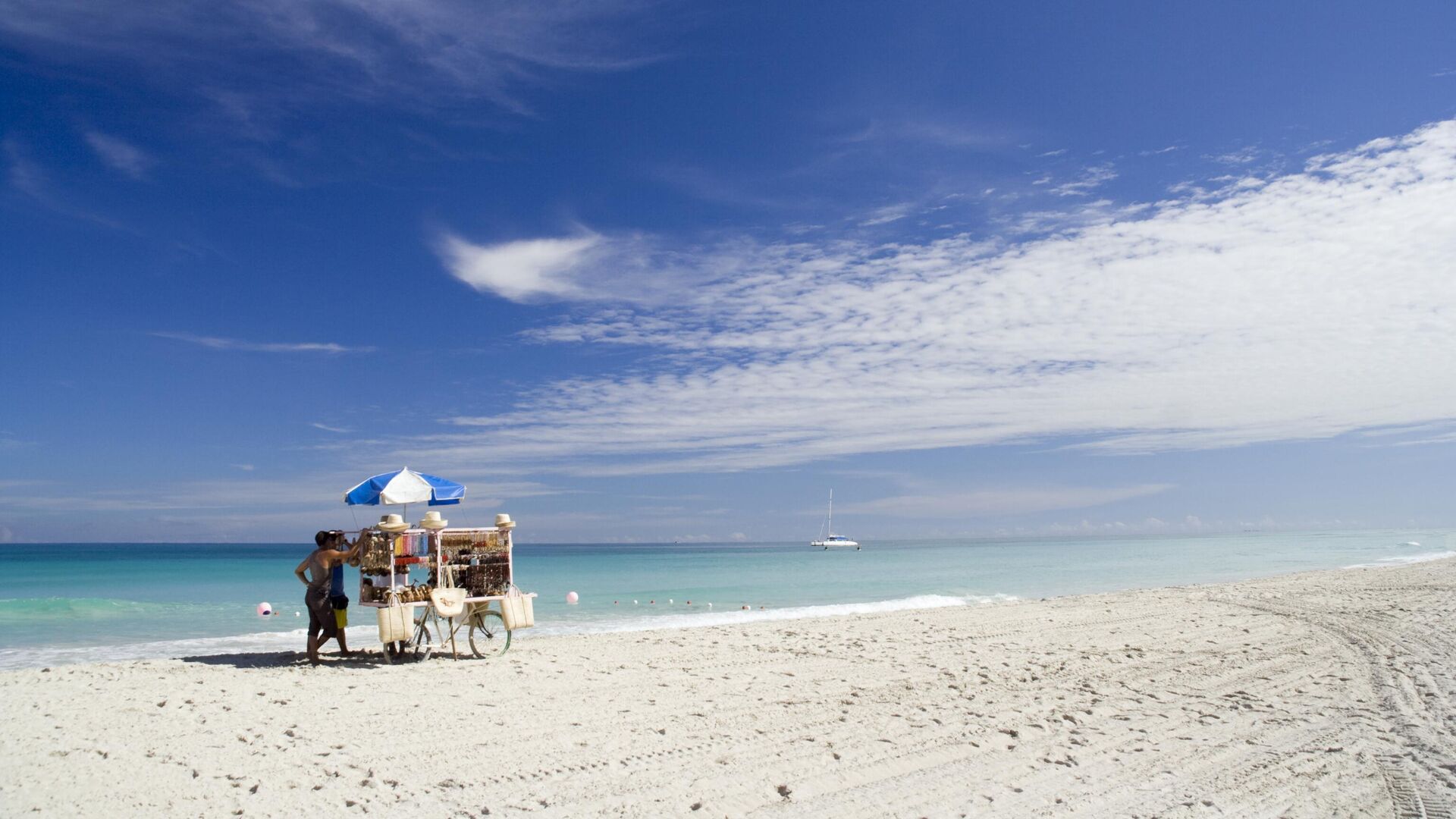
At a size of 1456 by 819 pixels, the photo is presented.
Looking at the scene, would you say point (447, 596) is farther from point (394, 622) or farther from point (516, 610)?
point (516, 610)

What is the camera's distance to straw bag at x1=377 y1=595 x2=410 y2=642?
31.7 feet

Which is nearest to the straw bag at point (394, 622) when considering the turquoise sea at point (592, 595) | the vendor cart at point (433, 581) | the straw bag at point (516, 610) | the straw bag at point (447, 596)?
the vendor cart at point (433, 581)

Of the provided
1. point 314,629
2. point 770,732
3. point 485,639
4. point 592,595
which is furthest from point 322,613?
point 592,595

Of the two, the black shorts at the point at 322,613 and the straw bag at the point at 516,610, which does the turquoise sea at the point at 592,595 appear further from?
the straw bag at the point at 516,610

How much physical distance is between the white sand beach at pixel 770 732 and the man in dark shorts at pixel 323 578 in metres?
0.45

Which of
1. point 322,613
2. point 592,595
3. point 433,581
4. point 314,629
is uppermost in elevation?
point 433,581

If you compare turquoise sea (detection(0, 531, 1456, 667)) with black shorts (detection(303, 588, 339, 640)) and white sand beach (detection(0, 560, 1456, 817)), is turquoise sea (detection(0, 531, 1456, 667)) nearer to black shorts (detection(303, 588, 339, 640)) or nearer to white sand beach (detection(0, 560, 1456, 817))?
black shorts (detection(303, 588, 339, 640))

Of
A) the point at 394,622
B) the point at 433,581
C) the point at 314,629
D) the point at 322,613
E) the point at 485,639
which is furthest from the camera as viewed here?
the point at 485,639

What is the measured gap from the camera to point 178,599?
1030 inches

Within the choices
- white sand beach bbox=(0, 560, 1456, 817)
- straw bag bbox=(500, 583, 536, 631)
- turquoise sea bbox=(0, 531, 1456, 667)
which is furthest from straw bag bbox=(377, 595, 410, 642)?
turquoise sea bbox=(0, 531, 1456, 667)

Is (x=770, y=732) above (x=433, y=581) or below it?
below

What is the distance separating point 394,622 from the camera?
9.72m

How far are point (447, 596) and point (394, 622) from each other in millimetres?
660

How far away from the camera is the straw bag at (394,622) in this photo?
31.7 ft
